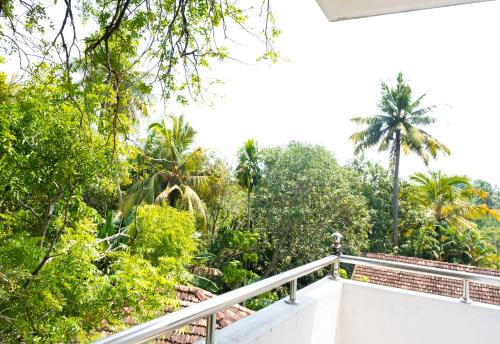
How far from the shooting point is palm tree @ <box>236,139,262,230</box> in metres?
15.3

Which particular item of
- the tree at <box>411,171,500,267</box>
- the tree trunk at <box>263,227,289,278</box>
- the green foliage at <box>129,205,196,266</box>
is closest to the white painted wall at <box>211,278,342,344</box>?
the green foliage at <box>129,205,196,266</box>

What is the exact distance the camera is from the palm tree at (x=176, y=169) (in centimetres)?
1320

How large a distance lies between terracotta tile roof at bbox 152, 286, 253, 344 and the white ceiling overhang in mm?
3424

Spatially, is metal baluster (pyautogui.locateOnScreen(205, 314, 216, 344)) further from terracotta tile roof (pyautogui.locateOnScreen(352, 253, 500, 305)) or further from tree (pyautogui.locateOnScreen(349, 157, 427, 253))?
tree (pyautogui.locateOnScreen(349, 157, 427, 253))

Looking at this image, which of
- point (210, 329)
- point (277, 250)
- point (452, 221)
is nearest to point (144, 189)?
point (210, 329)

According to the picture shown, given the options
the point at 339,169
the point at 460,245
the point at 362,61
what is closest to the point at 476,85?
the point at 362,61

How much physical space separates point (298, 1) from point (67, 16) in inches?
43.4

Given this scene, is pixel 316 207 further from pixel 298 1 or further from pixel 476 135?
pixel 476 135

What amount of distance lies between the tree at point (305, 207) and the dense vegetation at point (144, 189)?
0.05m

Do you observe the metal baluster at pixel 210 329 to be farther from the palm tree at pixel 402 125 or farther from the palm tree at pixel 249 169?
the palm tree at pixel 402 125

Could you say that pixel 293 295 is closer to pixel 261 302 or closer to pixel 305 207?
pixel 261 302

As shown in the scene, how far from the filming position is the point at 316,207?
1349 cm

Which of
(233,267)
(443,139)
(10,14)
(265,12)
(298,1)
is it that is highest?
(443,139)

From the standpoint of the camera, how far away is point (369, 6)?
144 cm
